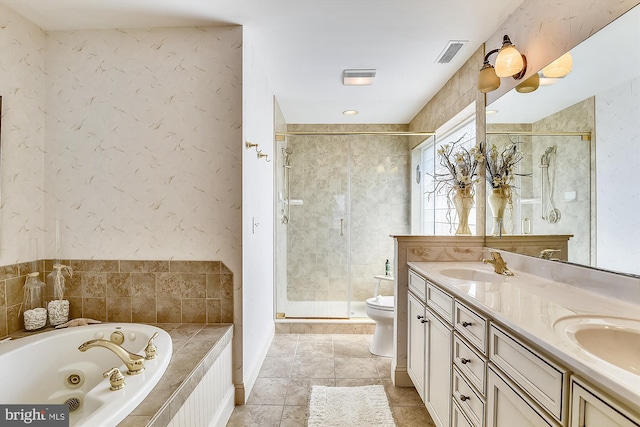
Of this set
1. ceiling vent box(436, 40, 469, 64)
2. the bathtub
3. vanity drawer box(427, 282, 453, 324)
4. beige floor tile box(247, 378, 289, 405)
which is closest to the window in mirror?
ceiling vent box(436, 40, 469, 64)

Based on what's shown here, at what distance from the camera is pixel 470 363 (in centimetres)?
136

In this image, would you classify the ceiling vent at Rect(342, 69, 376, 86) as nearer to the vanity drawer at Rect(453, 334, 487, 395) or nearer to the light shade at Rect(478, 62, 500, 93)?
the light shade at Rect(478, 62, 500, 93)

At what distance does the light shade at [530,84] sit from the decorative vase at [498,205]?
55 cm

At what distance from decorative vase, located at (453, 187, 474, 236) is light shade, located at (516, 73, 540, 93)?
2.38 ft

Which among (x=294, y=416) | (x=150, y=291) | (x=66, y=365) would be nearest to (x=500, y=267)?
(x=294, y=416)

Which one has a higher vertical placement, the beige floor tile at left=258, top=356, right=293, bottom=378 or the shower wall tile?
the shower wall tile

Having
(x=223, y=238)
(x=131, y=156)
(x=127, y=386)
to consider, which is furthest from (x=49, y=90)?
(x=127, y=386)

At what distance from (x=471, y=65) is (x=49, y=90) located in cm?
288

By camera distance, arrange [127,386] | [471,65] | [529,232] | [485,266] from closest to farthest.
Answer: [127,386] < [529,232] < [485,266] < [471,65]

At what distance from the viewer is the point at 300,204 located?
3.74 meters

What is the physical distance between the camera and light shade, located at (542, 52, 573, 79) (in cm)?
154

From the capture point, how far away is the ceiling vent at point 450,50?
2241mm

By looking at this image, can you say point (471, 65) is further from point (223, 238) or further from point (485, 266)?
point (223, 238)

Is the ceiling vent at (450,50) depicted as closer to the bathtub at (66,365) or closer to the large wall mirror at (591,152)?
the large wall mirror at (591,152)
